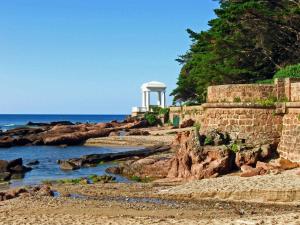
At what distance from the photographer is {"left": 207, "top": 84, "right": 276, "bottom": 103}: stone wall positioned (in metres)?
22.6

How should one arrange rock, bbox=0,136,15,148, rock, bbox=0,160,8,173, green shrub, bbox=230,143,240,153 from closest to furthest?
1. green shrub, bbox=230,143,240,153
2. rock, bbox=0,160,8,173
3. rock, bbox=0,136,15,148

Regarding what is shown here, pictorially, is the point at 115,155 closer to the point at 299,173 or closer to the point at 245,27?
the point at 245,27

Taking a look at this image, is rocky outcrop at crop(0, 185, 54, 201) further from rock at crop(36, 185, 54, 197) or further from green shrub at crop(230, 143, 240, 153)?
green shrub at crop(230, 143, 240, 153)

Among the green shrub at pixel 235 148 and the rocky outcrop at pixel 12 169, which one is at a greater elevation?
the green shrub at pixel 235 148

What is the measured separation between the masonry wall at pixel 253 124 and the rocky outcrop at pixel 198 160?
130cm

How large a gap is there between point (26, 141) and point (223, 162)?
107 ft

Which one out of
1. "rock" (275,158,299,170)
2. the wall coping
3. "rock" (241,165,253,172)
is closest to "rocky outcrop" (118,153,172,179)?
the wall coping

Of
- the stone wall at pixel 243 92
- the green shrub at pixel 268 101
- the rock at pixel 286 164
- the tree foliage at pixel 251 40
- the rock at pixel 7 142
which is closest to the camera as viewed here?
the rock at pixel 286 164

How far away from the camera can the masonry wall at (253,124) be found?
22500mm

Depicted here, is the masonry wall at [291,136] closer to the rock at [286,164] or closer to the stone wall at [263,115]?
the stone wall at [263,115]

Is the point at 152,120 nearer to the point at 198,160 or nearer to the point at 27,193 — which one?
the point at 198,160

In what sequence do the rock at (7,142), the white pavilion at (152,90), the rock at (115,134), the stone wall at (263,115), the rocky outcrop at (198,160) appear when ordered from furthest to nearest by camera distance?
the white pavilion at (152,90) < the rock at (115,134) < the rock at (7,142) < the stone wall at (263,115) < the rocky outcrop at (198,160)

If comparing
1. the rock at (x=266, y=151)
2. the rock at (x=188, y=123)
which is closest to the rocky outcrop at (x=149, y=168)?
the rock at (x=266, y=151)

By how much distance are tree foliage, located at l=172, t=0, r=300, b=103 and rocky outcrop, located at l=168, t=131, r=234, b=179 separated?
35.5ft
